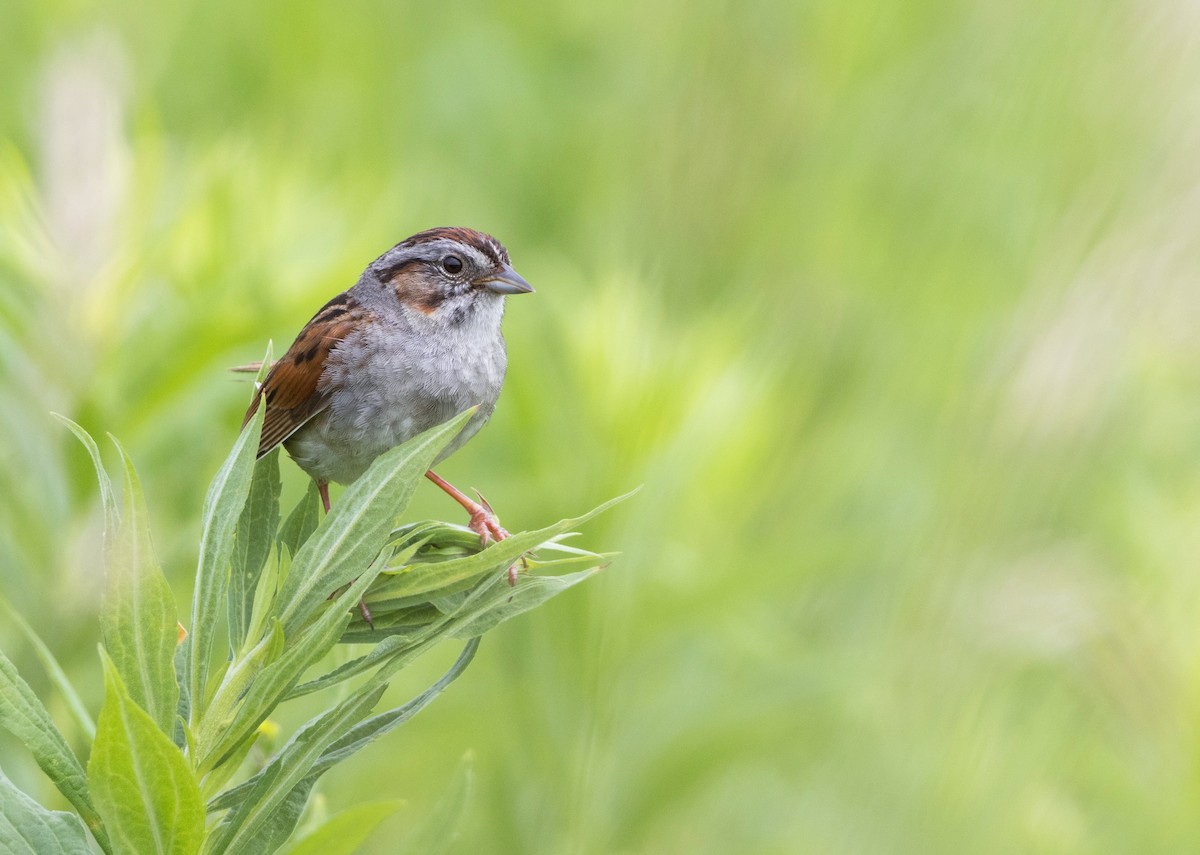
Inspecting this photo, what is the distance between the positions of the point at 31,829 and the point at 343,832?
0.49 ft

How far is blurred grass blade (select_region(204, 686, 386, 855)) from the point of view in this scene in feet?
2.10

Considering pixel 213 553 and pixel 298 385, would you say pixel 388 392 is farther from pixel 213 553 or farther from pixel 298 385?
pixel 213 553

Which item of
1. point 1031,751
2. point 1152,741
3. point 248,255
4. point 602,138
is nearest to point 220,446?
point 248,255

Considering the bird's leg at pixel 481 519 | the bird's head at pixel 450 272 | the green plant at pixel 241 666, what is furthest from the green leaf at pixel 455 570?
the bird's head at pixel 450 272

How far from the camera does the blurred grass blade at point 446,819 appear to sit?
797mm

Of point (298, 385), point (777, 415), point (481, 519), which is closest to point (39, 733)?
point (481, 519)

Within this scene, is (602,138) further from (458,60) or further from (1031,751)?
(1031,751)

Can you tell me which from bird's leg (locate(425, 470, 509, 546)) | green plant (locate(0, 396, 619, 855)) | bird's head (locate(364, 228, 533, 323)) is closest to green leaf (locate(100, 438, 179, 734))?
green plant (locate(0, 396, 619, 855))

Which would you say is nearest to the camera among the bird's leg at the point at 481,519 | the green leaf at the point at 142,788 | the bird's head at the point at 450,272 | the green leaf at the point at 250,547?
the green leaf at the point at 142,788

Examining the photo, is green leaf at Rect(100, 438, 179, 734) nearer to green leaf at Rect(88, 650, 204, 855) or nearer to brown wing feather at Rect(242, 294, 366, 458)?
green leaf at Rect(88, 650, 204, 855)

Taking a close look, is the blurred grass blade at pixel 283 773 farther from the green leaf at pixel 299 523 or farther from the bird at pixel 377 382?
the bird at pixel 377 382

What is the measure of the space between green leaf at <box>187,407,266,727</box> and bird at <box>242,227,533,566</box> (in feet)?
1.53

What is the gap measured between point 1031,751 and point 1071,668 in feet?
0.90

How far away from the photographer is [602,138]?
2719 mm
